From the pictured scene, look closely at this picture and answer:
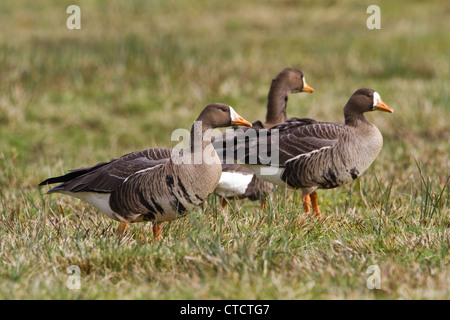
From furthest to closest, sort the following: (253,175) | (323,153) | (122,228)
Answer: (253,175), (323,153), (122,228)

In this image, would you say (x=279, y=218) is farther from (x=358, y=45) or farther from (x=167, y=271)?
(x=358, y=45)

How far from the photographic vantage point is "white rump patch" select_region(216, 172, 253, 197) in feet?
22.1

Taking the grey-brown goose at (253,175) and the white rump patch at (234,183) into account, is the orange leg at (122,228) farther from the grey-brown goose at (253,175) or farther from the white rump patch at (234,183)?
the white rump patch at (234,183)

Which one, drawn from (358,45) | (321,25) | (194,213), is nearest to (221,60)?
(358,45)

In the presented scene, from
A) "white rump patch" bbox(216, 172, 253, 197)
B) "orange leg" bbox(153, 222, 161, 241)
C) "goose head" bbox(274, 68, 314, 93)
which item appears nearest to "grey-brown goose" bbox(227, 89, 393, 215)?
"white rump patch" bbox(216, 172, 253, 197)

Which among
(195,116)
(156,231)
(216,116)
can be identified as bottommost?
(156,231)

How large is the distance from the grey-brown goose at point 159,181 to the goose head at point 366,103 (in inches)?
60.9

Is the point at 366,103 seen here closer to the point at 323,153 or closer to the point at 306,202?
the point at 323,153

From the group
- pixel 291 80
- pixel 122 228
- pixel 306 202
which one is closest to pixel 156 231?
pixel 122 228

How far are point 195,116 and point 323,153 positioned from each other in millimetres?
6133

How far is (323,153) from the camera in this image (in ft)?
20.4

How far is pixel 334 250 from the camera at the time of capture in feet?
15.9

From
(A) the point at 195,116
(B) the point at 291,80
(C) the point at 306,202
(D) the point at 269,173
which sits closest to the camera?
(C) the point at 306,202

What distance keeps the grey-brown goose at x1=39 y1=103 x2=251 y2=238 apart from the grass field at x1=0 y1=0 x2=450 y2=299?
18cm
